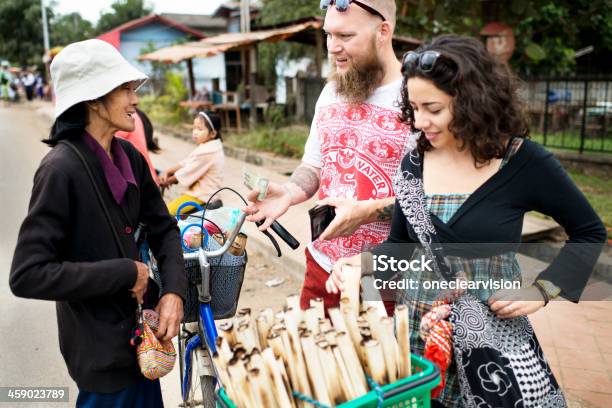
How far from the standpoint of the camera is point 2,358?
4.16m

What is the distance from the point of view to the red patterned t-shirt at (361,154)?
7.48 ft

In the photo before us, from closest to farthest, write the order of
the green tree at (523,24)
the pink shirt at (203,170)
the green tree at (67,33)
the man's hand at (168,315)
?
the man's hand at (168,315)
the pink shirt at (203,170)
the green tree at (523,24)
the green tree at (67,33)

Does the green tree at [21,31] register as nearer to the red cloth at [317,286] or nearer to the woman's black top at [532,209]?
the red cloth at [317,286]

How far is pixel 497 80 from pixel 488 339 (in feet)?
2.49

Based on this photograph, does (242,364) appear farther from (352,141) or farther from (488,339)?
(352,141)

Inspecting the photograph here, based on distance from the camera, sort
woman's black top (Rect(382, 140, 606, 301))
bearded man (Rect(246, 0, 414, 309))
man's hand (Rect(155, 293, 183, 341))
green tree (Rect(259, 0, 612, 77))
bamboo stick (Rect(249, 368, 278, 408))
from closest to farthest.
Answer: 1. bamboo stick (Rect(249, 368, 278, 408))
2. woman's black top (Rect(382, 140, 606, 301))
3. man's hand (Rect(155, 293, 183, 341))
4. bearded man (Rect(246, 0, 414, 309))
5. green tree (Rect(259, 0, 612, 77))

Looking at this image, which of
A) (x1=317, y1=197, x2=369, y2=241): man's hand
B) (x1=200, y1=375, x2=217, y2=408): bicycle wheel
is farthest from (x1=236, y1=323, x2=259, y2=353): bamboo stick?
(x1=200, y1=375, x2=217, y2=408): bicycle wheel

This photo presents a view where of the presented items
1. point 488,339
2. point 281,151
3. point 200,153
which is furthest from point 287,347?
point 281,151

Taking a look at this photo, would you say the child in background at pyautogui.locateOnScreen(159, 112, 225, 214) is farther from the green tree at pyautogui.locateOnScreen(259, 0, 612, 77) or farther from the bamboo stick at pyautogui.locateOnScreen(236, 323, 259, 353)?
the bamboo stick at pyautogui.locateOnScreen(236, 323, 259, 353)

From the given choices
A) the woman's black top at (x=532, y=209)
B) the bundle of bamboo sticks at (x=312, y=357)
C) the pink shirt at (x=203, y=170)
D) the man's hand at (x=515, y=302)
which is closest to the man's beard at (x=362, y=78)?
the woman's black top at (x=532, y=209)

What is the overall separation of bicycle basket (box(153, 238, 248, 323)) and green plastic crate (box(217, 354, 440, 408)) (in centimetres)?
105

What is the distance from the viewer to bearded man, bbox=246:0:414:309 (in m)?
2.27

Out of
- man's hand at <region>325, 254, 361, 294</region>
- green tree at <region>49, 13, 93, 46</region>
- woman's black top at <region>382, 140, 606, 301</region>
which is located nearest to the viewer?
woman's black top at <region>382, 140, 606, 301</region>

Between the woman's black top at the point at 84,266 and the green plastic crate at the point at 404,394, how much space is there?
73 cm
